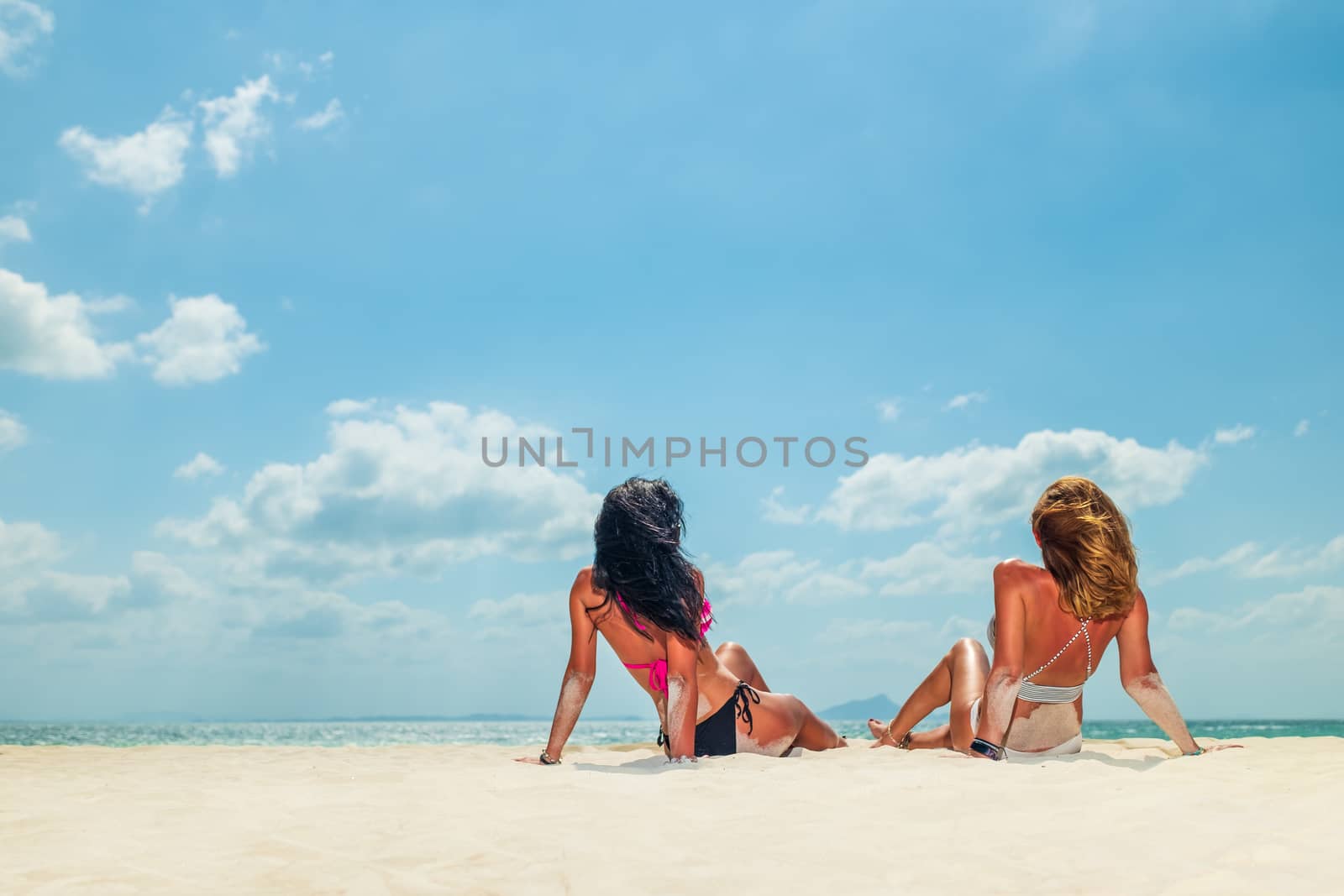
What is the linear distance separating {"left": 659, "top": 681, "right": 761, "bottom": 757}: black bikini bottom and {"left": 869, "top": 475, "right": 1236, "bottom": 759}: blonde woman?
48.6 inches

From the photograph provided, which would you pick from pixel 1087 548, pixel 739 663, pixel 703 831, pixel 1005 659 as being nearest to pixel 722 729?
pixel 739 663

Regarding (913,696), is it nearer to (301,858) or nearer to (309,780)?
(309,780)

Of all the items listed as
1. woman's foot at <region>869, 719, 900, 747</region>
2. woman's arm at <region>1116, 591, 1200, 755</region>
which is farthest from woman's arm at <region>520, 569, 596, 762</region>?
woman's arm at <region>1116, 591, 1200, 755</region>

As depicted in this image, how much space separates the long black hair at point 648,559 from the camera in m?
4.75

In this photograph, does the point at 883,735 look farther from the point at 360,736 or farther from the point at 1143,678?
the point at 360,736

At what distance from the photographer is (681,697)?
15.4 feet

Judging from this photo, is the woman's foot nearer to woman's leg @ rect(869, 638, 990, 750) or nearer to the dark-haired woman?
woman's leg @ rect(869, 638, 990, 750)

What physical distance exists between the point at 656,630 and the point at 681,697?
399 mm

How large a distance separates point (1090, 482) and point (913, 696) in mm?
1954

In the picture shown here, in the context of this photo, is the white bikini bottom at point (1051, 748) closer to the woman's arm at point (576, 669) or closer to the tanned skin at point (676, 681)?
the tanned skin at point (676, 681)

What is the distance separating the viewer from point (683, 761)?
456 cm

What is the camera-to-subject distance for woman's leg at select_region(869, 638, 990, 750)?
5230 mm

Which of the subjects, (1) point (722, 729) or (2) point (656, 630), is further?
(1) point (722, 729)

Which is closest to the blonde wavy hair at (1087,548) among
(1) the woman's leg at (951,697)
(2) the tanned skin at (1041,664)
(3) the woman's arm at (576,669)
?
(2) the tanned skin at (1041,664)
